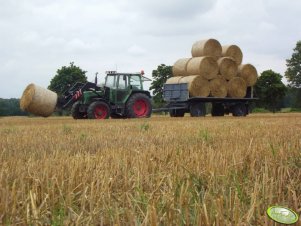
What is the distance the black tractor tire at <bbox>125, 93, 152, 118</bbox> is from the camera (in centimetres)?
1695

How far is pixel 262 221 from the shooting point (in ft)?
5.97

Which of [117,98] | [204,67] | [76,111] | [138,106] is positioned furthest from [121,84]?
[204,67]

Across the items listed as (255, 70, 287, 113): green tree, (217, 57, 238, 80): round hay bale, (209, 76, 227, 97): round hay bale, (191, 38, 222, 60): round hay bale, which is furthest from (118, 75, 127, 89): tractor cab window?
(255, 70, 287, 113): green tree

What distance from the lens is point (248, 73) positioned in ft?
72.8

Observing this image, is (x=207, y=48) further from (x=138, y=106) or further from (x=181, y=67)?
(x=138, y=106)

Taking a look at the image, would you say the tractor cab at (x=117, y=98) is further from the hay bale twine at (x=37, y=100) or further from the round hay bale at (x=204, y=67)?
the round hay bale at (x=204, y=67)

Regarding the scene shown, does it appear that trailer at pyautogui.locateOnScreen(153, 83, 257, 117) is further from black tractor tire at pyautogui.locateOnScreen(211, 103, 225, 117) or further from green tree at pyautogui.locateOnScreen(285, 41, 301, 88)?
green tree at pyautogui.locateOnScreen(285, 41, 301, 88)

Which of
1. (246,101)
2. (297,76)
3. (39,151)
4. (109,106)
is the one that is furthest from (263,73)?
(39,151)

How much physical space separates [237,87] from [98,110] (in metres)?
7.69

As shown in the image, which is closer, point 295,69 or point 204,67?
point 204,67

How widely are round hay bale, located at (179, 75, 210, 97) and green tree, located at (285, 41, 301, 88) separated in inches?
1573

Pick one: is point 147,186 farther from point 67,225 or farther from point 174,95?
point 174,95

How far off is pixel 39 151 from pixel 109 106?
12232 millimetres

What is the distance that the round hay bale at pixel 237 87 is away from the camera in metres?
21.2
